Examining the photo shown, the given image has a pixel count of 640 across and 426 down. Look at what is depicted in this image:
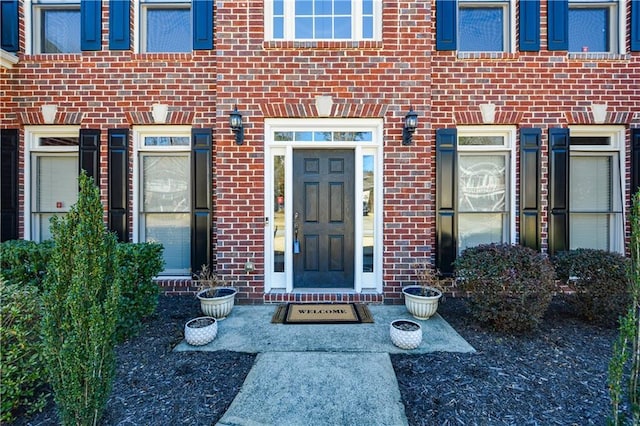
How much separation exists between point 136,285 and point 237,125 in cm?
228

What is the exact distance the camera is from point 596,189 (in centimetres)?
497

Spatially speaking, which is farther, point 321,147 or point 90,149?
point 90,149

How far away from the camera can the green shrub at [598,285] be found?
11.9 ft

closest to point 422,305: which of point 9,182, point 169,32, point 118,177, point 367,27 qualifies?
point 367,27

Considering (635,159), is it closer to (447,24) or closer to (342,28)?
(447,24)

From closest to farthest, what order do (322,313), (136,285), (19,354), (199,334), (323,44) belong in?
(19,354), (199,334), (136,285), (322,313), (323,44)

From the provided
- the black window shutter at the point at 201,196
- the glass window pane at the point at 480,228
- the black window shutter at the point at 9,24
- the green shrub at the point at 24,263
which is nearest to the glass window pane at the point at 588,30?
the glass window pane at the point at 480,228

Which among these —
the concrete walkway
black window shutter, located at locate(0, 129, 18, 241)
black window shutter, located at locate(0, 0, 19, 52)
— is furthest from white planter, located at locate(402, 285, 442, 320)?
black window shutter, located at locate(0, 0, 19, 52)

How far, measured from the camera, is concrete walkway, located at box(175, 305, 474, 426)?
227cm

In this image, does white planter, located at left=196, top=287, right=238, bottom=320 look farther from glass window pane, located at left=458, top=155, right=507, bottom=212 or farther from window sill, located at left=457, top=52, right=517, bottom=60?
window sill, located at left=457, top=52, right=517, bottom=60

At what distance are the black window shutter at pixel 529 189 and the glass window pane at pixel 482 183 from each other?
27cm

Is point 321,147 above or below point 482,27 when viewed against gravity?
below

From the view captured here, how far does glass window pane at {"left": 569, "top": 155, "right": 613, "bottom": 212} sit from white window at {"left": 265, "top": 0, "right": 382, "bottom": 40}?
3755mm

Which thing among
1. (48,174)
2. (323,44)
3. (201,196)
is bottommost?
(201,196)
